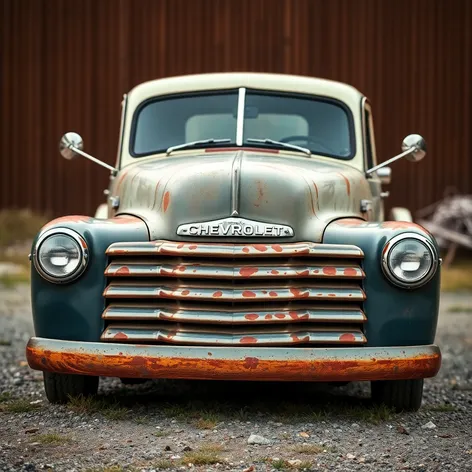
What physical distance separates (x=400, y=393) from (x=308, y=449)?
867 millimetres

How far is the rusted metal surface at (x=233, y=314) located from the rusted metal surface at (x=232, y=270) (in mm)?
141

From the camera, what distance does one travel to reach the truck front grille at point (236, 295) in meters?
4.16

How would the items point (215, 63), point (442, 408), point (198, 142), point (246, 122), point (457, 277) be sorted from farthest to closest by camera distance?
point (215, 63), point (457, 277), point (246, 122), point (198, 142), point (442, 408)

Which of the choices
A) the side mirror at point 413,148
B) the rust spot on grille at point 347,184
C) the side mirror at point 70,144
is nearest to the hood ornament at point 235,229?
the rust spot on grille at point 347,184

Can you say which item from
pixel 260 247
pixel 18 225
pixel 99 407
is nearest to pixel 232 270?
pixel 260 247

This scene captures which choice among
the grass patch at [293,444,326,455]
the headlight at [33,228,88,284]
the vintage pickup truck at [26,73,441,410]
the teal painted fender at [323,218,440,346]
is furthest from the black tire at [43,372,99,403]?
the teal painted fender at [323,218,440,346]

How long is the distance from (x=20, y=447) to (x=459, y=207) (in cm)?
1015

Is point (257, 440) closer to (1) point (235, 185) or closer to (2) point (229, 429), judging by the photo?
(2) point (229, 429)

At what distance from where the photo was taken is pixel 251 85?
556 cm

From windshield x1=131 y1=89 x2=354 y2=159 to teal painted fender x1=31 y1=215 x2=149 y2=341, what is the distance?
1137mm

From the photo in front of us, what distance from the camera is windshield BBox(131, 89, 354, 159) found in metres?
5.36

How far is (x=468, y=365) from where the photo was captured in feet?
20.8

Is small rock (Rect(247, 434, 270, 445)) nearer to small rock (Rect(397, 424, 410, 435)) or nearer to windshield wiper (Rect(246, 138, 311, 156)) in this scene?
small rock (Rect(397, 424, 410, 435))

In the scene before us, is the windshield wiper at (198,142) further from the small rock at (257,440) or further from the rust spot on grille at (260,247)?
the small rock at (257,440)
